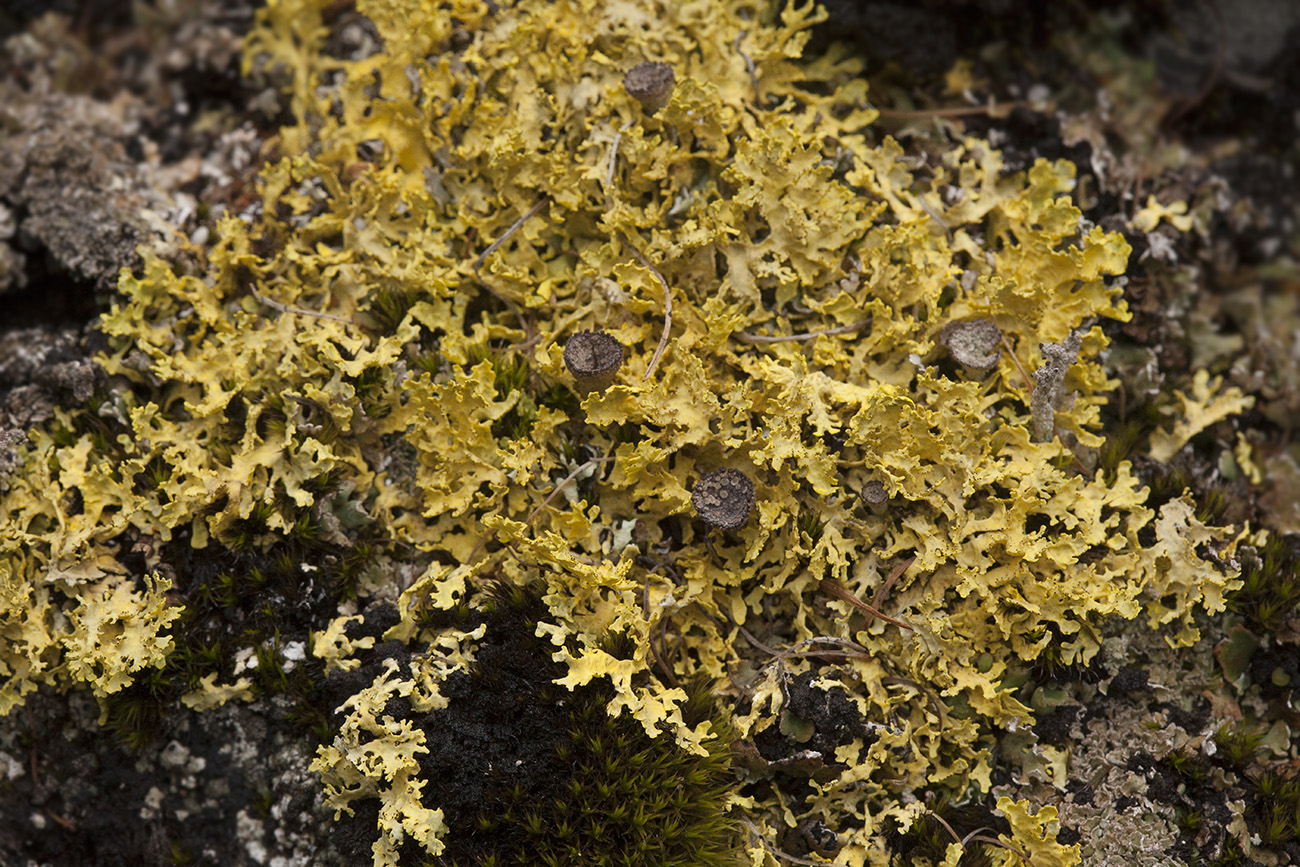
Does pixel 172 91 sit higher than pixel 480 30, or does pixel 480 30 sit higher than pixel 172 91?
pixel 480 30

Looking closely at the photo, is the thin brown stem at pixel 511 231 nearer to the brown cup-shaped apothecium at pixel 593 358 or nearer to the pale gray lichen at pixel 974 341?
the brown cup-shaped apothecium at pixel 593 358

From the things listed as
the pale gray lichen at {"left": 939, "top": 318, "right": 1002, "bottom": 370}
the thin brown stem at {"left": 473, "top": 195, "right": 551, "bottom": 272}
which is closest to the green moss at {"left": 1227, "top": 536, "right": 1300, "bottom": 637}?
the pale gray lichen at {"left": 939, "top": 318, "right": 1002, "bottom": 370}

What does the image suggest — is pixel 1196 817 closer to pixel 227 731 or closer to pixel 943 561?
pixel 943 561

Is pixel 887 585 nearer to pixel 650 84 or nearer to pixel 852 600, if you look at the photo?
pixel 852 600

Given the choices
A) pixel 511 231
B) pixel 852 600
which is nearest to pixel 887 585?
pixel 852 600

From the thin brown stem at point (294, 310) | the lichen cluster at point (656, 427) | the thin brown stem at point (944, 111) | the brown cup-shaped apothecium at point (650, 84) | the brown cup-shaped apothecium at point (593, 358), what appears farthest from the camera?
the thin brown stem at point (944, 111)

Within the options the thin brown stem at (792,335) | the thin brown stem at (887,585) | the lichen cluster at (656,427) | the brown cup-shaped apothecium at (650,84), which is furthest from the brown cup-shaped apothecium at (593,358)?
the thin brown stem at (887,585)

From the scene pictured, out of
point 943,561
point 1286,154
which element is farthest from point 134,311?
point 1286,154
